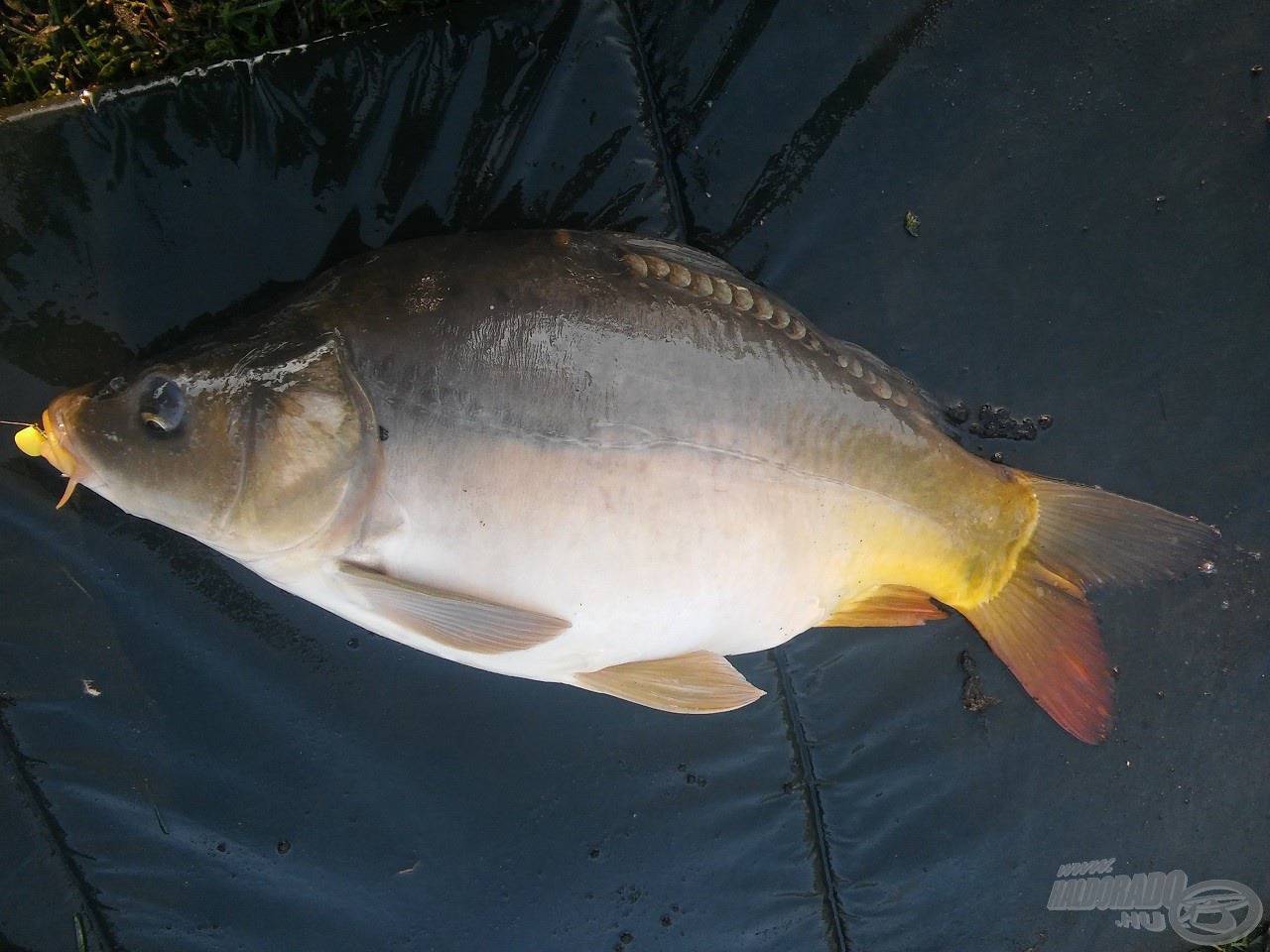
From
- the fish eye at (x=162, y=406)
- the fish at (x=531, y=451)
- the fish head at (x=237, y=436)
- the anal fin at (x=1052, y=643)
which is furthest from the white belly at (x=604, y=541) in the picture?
the anal fin at (x=1052, y=643)

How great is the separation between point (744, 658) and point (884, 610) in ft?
1.34

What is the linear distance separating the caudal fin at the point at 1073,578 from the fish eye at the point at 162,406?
170 centimetres

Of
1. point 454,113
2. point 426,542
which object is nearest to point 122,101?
point 454,113

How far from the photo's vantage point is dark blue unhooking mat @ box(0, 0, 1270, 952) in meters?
1.71

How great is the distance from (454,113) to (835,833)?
6.69 ft

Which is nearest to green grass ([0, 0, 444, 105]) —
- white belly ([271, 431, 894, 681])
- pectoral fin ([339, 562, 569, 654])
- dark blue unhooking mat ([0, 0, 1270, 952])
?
dark blue unhooking mat ([0, 0, 1270, 952])

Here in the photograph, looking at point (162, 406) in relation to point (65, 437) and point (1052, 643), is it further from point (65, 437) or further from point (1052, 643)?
point (1052, 643)

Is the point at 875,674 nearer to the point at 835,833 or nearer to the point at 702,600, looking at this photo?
the point at 835,833

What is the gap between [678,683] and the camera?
158 cm

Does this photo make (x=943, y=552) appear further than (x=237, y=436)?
Yes

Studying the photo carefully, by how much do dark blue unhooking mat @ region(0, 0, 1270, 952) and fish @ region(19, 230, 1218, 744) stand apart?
377 millimetres

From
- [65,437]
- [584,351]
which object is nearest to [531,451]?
[584,351]

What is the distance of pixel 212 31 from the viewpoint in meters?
1.73

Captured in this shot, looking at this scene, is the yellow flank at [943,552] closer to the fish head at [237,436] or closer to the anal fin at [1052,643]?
the anal fin at [1052,643]
